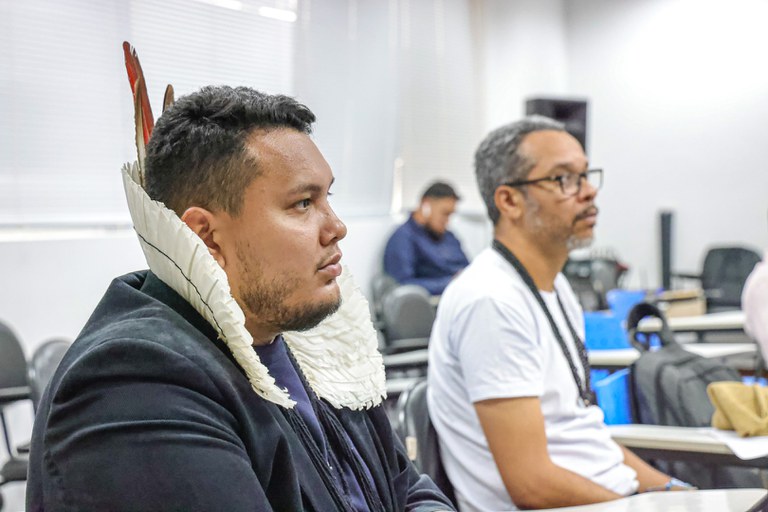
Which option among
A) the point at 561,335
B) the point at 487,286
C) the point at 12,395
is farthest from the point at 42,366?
the point at 561,335

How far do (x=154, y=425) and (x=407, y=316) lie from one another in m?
3.46

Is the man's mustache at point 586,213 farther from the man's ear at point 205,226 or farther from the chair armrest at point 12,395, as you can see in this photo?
the chair armrest at point 12,395

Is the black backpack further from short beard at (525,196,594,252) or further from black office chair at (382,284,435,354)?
black office chair at (382,284,435,354)

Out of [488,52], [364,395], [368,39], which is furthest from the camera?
[488,52]

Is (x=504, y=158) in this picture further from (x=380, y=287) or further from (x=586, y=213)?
(x=380, y=287)

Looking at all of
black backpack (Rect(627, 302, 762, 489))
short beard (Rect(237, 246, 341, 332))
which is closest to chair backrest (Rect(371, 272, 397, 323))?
black backpack (Rect(627, 302, 762, 489))

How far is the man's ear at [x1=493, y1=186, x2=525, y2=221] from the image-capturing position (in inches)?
76.4

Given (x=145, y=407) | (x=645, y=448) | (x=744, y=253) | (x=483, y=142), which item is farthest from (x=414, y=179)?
(x=145, y=407)

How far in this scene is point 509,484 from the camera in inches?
61.7

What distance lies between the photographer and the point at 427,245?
5.69 metres

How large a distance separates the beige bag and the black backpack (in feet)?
0.66

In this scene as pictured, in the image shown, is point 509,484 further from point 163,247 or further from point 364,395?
point 163,247

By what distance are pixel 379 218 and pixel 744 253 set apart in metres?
3.20

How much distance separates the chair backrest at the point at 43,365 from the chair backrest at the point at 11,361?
0.50 m
